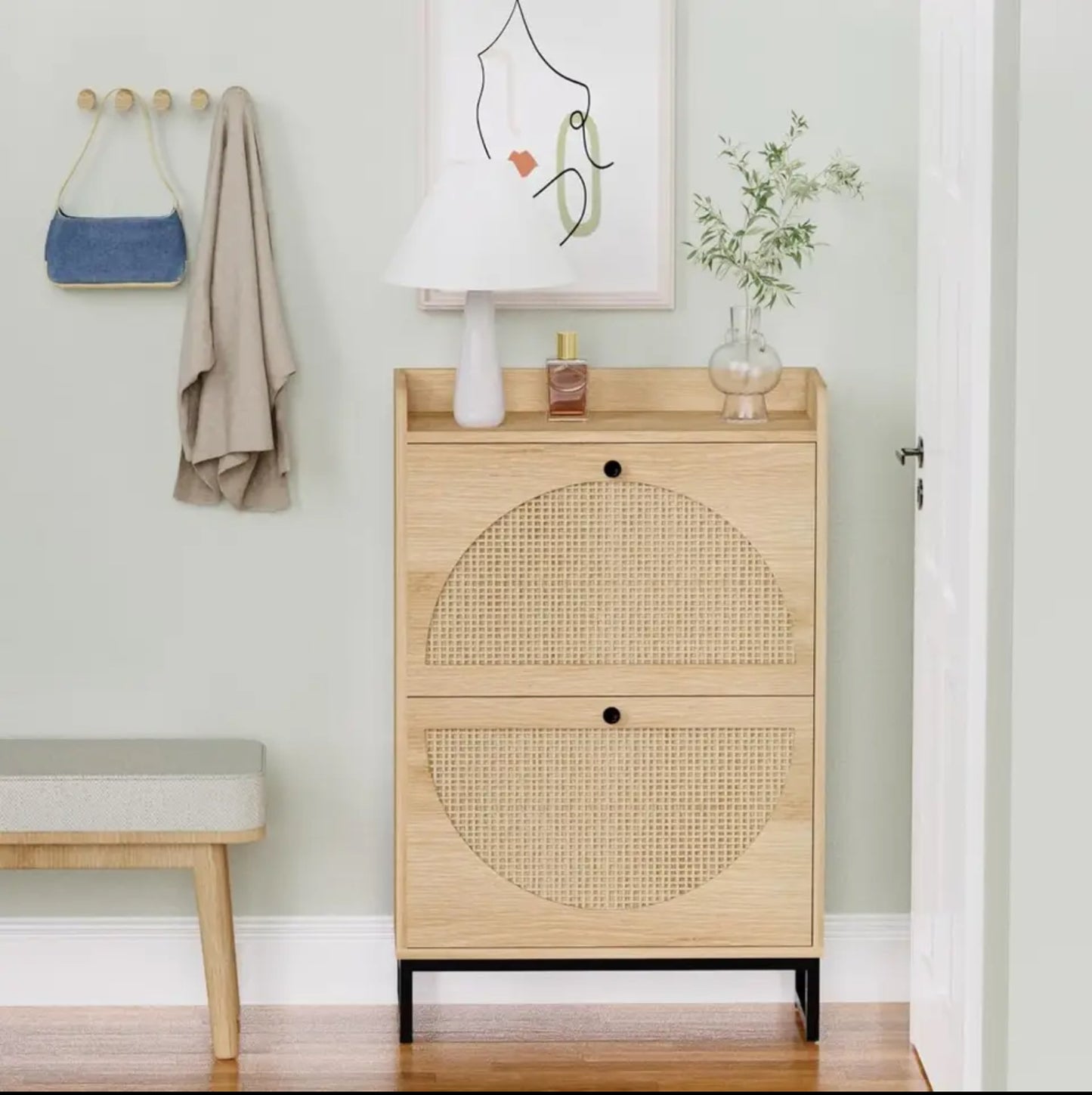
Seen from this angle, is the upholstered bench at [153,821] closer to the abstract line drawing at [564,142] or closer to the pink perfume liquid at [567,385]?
the pink perfume liquid at [567,385]

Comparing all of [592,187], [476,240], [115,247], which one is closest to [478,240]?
[476,240]

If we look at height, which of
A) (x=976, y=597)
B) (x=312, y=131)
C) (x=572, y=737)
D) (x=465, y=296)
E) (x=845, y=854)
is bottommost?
(x=845, y=854)

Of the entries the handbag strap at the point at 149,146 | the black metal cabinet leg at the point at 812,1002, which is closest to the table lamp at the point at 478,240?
the handbag strap at the point at 149,146

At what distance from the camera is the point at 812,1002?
3176 millimetres

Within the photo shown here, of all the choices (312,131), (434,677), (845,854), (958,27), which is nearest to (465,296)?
(312,131)

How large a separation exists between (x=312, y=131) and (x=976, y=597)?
141cm

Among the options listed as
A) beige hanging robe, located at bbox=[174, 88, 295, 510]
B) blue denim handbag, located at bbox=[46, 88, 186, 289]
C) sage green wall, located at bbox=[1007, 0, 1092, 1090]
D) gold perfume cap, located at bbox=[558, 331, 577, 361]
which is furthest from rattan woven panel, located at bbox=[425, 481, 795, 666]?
blue denim handbag, located at bbox=[46, 88, 186, 289]

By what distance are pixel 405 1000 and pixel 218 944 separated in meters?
0.33

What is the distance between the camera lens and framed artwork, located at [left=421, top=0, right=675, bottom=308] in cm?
317

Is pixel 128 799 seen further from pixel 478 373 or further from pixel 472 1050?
pixel 478 373

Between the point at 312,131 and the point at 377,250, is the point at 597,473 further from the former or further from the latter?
the point at 312,131

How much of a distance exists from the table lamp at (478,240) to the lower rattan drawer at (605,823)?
0.69 m

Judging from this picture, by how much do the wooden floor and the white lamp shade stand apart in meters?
1.30

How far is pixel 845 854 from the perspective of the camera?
11.1 feet
